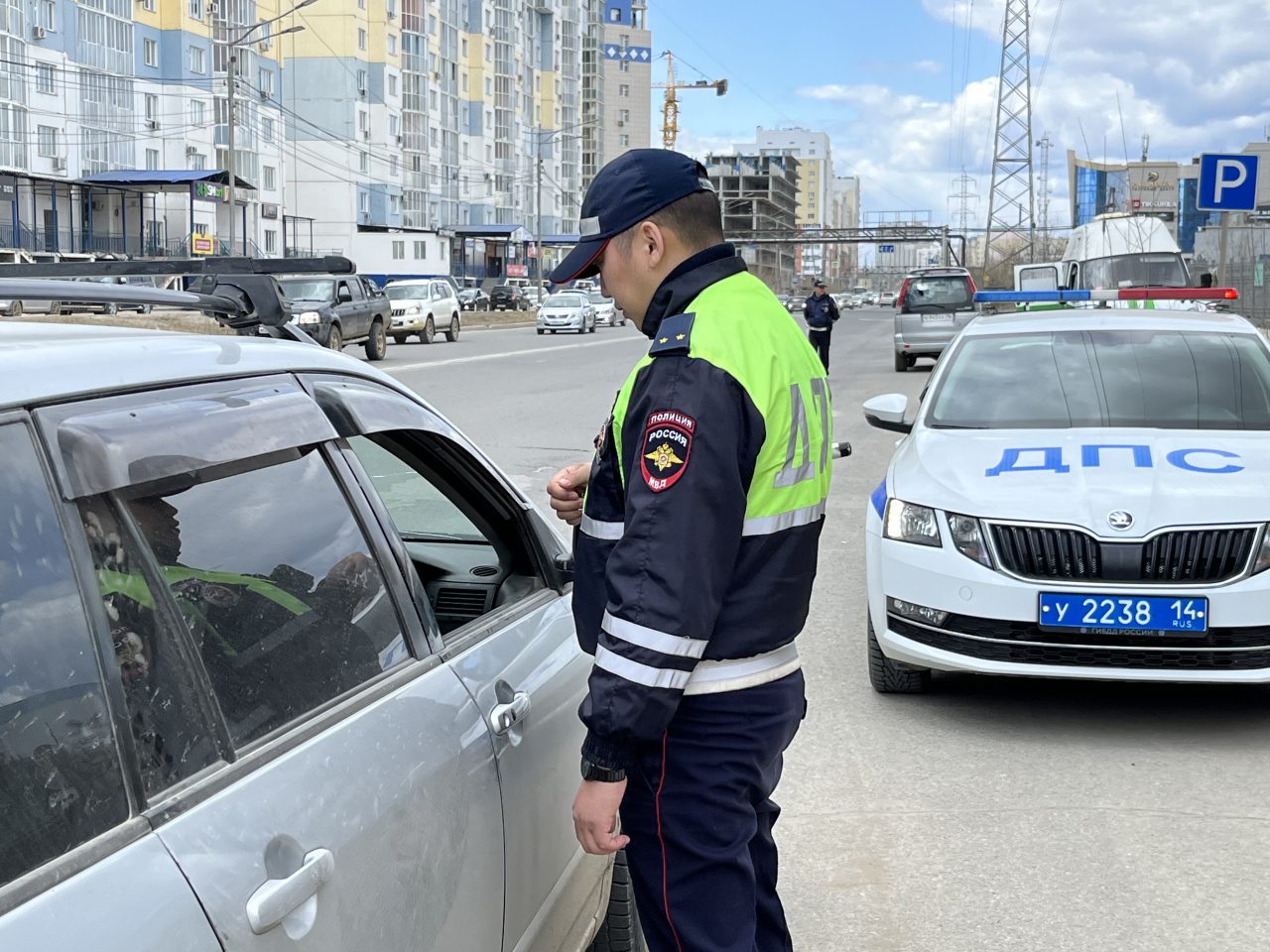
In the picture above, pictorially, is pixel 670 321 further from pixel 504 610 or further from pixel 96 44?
pixel 96 44

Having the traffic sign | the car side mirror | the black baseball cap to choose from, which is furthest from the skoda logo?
the traffic sign

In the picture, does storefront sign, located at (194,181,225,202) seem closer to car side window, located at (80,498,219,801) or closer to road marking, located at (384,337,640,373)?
road marking, located at (384,337,640,373)

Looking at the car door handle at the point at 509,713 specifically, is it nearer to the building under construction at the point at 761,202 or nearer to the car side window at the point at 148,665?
the car side window at the point at 148,665

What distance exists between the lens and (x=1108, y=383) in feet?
22.0

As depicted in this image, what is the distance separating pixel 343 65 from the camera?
90062 mm

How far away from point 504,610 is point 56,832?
1510 millimetres

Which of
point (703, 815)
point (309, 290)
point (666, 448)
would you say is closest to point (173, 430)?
point (666, 448)

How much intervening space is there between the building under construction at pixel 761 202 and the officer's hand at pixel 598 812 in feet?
475

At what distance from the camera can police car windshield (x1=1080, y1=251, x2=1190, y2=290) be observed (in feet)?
97.7

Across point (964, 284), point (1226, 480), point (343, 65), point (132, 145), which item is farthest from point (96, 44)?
point (1226, 480)

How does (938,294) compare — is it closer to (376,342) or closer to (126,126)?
(376,342)

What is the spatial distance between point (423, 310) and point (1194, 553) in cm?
3385

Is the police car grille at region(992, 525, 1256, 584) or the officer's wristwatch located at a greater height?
the officer's wristwatch

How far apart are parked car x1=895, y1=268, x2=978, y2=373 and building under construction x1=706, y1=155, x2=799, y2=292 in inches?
4604
